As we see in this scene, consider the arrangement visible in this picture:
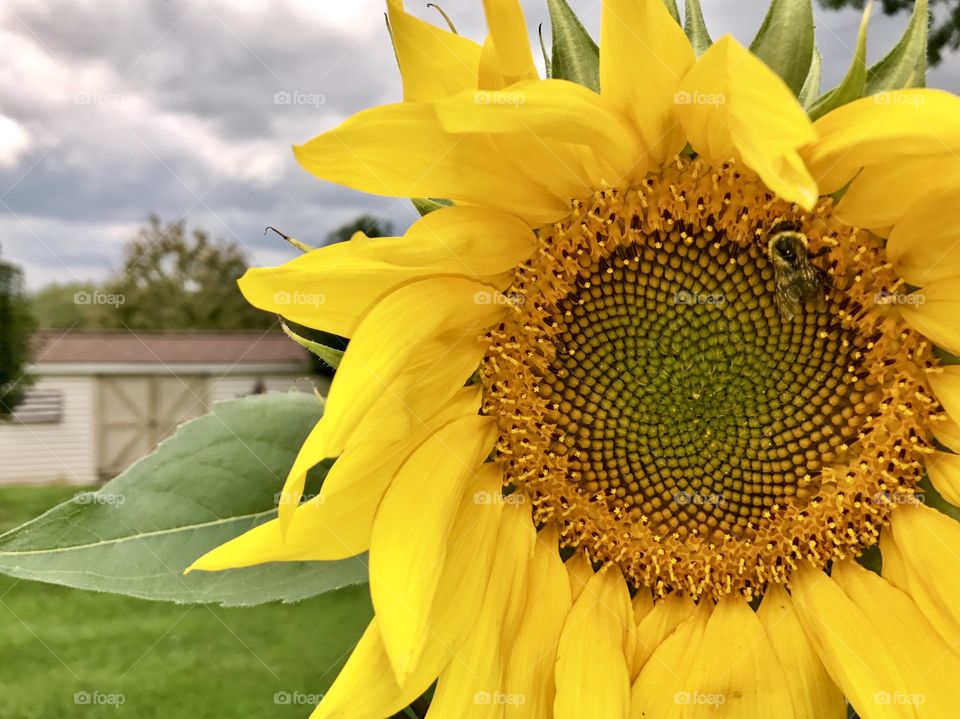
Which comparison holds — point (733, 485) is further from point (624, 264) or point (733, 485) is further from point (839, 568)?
point (624, 264)

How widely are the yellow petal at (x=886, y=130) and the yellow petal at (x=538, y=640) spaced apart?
556 mm

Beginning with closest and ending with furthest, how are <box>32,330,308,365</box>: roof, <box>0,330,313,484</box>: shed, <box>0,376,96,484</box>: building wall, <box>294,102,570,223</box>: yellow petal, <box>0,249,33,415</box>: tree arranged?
<box>294,102,570,223</box>: yellow petal, <box>0,249,33,415</box>: tree, <box>0,330,313,484</box>: shed, <box>0,376,96,484</box>: building wall, <box>32,330,308,365</box>: roof

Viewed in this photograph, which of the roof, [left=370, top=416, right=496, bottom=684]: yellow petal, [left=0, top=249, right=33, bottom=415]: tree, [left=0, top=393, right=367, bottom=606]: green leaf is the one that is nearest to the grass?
[left=0, top=393, right=367, bottom=606]: green leaf

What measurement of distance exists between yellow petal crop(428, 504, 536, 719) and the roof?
29.2ft

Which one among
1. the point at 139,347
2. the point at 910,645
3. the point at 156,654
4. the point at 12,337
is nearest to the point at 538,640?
the point at 910,645

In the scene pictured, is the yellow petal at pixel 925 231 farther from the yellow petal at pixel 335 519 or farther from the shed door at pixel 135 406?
the shed door at pixel 135 406

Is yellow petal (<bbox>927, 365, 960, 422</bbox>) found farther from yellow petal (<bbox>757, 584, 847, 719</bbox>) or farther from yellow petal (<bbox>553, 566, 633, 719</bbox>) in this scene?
yellow petal (<bbox>553, 566, 633, 719</bbox>)

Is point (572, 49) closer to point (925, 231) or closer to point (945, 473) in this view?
point (925, 231)

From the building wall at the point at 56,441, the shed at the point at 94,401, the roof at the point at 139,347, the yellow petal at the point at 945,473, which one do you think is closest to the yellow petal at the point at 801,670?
the yellow petal at the point at 945,473

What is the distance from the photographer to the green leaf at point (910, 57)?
0.84 m

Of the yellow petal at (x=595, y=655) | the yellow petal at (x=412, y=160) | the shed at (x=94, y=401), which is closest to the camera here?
the yellow petal at (x=412, y=160)

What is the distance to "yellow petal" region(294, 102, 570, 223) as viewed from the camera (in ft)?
2.50

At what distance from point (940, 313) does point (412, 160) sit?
574 mm

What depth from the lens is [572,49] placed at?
894 millimetres
